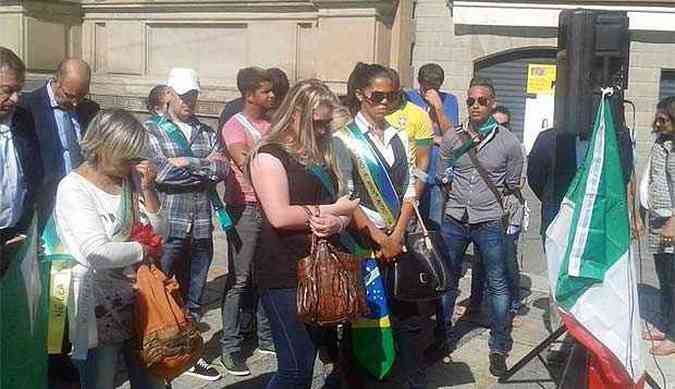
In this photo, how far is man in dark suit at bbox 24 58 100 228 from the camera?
4863mm

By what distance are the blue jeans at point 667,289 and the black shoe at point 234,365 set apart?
9.99 ft

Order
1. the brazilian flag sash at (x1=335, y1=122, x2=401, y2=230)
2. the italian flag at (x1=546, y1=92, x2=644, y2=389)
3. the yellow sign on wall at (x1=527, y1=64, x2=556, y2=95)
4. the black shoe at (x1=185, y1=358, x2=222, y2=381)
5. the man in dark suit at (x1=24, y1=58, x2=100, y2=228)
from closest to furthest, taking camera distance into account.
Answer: the italian flag at (x1=546, y1=92, x2=644, y2=389) → the brazilian flag sash at (x1=335, y1=122, x2=401, y2=230) → the man in dark suit at (x1=24, y1=58, x2=100, y2=228) → the black shoe at (x1=185, y1=358, x2=222, y2=381) → the yellow sign on wall at (x1=527, y1=64, x2=556, y2=95)

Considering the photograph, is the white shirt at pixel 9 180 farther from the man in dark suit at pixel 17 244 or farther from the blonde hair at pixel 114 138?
the blonde hair at pixel 114 138

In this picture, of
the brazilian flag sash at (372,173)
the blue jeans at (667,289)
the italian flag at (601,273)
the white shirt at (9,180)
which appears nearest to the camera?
the italian flag at (601,273)

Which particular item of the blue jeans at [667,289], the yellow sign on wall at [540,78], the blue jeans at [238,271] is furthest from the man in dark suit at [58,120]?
the yellow sign on wall at [540,78]

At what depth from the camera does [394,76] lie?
16.9ft

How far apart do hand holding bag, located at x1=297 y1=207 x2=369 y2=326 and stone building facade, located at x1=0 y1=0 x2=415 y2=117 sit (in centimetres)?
639

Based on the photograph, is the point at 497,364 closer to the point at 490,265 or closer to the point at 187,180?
the point at 490,265

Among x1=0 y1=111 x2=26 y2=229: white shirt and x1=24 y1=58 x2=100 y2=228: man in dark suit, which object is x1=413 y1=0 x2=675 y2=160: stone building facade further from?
x1=0 y1=111 x2=26 y2=229: white shirt

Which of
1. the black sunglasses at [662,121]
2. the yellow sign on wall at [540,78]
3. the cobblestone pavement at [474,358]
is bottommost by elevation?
the cobblestone pavement at [474,358]

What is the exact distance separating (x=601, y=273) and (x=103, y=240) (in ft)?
7.85

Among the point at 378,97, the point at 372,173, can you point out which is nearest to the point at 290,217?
the point at 372,173

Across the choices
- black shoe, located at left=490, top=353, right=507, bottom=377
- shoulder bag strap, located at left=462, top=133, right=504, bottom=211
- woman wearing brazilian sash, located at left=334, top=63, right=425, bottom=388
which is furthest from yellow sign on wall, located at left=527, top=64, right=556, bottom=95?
woman wearing brazilian sash, located at left=334, top=63, right=425, bottom=388

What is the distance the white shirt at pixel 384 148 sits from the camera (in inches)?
187
